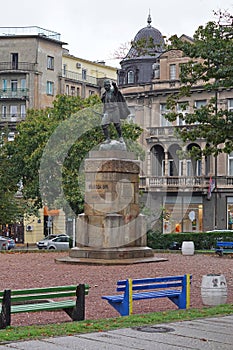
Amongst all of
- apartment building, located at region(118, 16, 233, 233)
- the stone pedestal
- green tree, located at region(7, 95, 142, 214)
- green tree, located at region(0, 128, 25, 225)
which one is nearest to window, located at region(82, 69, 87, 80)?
apartment building, located at region(118, 16, 233, 233)

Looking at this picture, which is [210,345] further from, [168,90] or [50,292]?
[168,90]

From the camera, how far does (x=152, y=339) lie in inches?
528

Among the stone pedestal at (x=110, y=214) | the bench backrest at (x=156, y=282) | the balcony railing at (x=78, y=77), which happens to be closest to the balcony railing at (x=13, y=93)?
the balcony railing at (x=78, y=77)

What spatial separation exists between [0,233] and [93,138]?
76.8 feet

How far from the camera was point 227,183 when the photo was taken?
64.5 metres

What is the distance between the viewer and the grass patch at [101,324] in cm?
1361

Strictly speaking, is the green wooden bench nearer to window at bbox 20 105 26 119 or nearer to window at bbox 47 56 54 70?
window at bbox 20 105 26 119

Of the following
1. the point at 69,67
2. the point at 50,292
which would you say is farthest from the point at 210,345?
the point at 69,67

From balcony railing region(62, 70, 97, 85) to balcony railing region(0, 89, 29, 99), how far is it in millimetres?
6365

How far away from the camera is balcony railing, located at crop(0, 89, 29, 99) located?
258 feet

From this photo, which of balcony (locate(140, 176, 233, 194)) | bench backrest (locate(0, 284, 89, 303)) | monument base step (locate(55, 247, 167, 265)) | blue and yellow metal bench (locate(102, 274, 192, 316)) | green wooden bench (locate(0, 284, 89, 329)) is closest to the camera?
green wooden bench (locate(0, 284, 89, 329))

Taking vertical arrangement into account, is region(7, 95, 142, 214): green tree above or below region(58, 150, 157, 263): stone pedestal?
above

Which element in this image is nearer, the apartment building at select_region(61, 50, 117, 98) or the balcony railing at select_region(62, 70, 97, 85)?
the apartment building at select_region(61, 50, 117, 98)

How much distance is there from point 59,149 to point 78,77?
34064 mm
